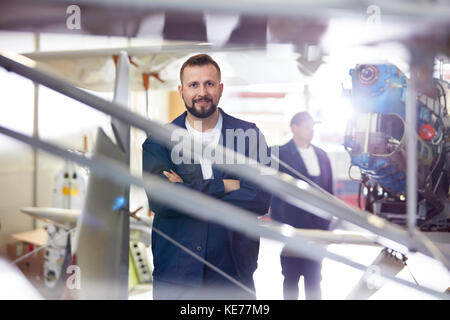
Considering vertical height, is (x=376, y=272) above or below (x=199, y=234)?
below

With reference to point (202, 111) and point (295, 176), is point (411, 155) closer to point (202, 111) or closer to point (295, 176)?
point (295, 176)

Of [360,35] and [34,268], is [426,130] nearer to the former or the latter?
[360,35]

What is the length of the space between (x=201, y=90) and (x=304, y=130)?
0.99 ft

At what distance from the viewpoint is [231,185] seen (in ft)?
2.85

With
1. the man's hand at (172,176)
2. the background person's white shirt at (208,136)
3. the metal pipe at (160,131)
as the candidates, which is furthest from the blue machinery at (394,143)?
the man's hand at (172,176)

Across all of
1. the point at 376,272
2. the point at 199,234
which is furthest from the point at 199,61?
the point at 376,272

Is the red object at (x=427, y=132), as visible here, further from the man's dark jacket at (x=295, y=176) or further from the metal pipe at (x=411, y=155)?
the man's dark jacket at (x=295, y=176)

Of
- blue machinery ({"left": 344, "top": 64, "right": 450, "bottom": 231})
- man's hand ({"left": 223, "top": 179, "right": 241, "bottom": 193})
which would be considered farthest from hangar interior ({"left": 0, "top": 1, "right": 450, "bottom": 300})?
man's hand ({"left": 223, "top": 179, "right": 241, "bottom": 193})

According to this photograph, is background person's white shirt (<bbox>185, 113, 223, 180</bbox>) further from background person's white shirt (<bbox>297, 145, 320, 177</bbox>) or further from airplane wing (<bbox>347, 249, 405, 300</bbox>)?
airplane wing (<bbox>347, 249, 405, 300</bbox>)

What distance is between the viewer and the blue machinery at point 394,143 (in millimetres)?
922

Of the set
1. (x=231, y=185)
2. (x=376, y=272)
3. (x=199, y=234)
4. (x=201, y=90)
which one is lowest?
(x=376, y=272)

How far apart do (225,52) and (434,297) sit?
0.86 m

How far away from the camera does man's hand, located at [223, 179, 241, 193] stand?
86 centimetres
